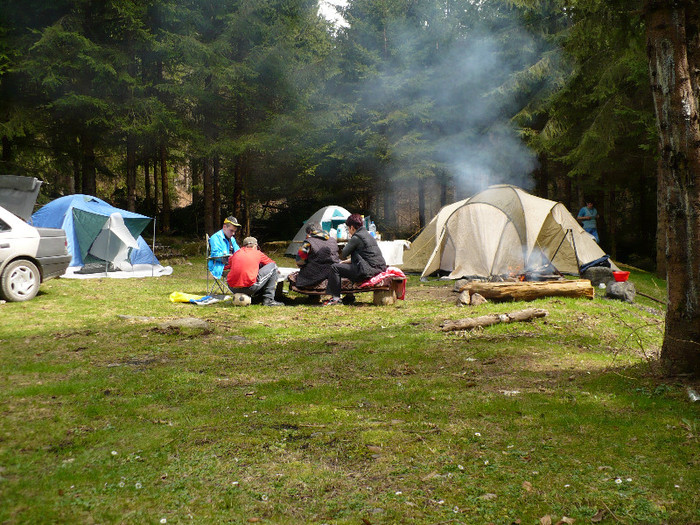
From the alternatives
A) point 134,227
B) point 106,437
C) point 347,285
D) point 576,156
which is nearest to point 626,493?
point 106,437

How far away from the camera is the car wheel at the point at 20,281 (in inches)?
352

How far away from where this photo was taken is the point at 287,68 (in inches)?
776

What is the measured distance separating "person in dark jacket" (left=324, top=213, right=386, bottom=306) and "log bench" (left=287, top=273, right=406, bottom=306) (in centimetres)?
11

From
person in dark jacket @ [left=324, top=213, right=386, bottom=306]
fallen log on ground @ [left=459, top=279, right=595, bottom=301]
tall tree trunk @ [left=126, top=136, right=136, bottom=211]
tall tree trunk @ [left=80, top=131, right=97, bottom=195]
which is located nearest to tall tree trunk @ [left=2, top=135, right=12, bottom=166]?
tall tree trunk @ [left=80, top=131, right=97, bottom=195]

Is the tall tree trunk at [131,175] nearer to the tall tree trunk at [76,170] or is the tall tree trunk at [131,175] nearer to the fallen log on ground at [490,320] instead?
the tall tree trunk at [76,170]

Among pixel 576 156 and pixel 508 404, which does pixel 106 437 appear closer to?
pixel 508 404

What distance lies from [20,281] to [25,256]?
43 centimetres

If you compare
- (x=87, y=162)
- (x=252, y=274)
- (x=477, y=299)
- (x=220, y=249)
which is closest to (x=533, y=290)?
(x=477, y=299)

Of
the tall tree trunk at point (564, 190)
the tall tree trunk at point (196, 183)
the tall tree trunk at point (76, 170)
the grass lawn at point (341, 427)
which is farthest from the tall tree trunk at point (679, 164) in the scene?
the tall tree trunk at point (196, 183)

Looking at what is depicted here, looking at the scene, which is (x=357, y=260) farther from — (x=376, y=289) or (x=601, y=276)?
(x=601, y=276)

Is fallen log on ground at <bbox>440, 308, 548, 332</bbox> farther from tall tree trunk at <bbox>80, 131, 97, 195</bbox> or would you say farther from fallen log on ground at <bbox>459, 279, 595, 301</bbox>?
tall tree trunk at <bbox>80, 131, 97, 195</bbox>

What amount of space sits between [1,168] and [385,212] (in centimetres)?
1624

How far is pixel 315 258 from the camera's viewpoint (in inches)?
376

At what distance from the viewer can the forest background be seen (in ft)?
53.6
